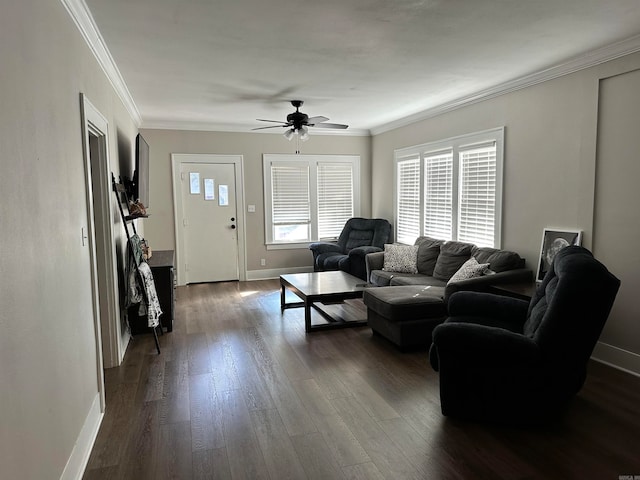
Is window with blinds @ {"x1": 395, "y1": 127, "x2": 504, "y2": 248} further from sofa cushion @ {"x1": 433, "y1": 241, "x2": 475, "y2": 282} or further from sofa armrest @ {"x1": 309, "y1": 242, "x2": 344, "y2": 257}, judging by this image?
sofa armrest @ {"x1": 309, "y1": 242, "x2": 344, "y2": 257}

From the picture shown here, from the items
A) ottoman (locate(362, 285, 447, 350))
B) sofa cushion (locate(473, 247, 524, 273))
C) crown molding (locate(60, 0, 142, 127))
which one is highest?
crown molding (locate(60, 0, 142, 127))

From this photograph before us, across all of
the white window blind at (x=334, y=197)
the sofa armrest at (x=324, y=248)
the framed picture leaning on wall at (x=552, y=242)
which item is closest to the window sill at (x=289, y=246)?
the white window blind at (x=334, y=197)

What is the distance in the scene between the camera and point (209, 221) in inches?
269

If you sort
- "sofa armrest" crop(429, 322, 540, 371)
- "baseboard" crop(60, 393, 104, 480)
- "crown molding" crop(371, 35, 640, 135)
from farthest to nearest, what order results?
"crown molding" crop(371, 35, 640, 135) < "sofa armrest" crop(429, 322, 540, 371) < "baseboard" crop(60, 393, 104, 480)

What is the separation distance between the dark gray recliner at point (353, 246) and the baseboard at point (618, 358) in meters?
3.01

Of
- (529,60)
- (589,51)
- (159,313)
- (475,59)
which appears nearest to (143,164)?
(159,313)

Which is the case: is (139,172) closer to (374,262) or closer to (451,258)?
(374,262)

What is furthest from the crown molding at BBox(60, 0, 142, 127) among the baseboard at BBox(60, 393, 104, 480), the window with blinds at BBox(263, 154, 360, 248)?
the window with blinds at BBox(263, 154, 360, 248)

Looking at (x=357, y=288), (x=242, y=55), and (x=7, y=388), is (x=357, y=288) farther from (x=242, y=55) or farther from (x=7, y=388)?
(x=7, y=388)

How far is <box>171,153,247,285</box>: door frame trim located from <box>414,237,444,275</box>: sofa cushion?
2939mm

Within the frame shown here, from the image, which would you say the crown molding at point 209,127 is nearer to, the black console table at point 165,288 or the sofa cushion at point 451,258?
the black console table at point 165,288

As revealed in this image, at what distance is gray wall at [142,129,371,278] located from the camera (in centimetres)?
652

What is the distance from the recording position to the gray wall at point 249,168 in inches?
257

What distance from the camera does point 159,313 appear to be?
4.02 meters
